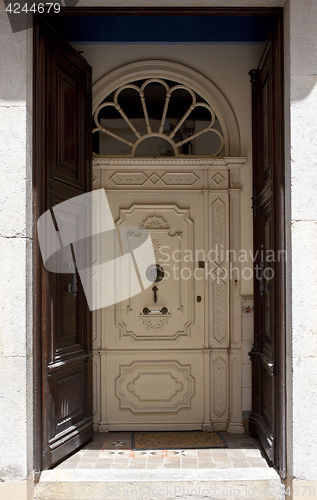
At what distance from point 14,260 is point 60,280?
650 mm

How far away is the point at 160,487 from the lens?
3.27 metres

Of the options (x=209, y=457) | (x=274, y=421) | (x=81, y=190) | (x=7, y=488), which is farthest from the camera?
(x=81, y=190)

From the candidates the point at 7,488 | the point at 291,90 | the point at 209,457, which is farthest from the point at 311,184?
the point at 7,488

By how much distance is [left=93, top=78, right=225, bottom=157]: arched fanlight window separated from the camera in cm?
454

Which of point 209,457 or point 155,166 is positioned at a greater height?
point 155,166

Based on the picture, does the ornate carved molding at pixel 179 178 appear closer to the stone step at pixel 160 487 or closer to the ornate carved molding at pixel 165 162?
the ornate carved molding at pixel 165 162

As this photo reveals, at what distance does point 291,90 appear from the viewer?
3.14m

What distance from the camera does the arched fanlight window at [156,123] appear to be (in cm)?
454

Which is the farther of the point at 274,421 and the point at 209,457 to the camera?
the point at 209,457

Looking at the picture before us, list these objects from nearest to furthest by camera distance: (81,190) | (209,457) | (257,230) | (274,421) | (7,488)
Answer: (7,488) → (274,421) → (209,457) → (81,190) → (257,230)

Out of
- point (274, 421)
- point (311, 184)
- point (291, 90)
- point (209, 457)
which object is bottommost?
point (209, 457)

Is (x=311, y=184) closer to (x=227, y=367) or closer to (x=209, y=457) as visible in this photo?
(x=227, y=367)

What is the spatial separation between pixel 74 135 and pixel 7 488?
117 inches

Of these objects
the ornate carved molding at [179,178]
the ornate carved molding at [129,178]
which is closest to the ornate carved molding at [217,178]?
the ornate carved molding at [179,178]
